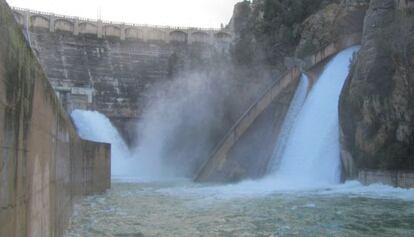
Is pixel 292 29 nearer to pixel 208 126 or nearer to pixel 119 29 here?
pixel 208 126

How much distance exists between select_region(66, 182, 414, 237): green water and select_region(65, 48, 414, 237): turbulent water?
0.9 inches

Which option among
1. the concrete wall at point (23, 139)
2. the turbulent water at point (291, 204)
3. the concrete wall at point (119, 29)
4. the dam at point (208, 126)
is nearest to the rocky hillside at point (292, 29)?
the dam at point (208, 126)

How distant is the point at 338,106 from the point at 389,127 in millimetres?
4125

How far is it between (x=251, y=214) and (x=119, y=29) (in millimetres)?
48451

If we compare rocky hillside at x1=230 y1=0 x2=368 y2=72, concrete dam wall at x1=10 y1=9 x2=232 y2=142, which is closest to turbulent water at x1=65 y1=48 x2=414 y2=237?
rocky hillside at x1=230 y1=0 x2=368 y2=72

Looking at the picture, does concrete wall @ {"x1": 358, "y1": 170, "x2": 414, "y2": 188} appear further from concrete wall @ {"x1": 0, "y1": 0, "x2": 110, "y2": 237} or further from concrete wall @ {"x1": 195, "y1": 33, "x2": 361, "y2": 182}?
concrete wall @ {"x1": 0, "y1": 0, "x2": 110, "y2": 237}

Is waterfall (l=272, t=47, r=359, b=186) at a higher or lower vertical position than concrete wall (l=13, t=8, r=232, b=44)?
lower

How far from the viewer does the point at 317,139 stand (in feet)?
91.5

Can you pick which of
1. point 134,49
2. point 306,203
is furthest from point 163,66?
point 306,203

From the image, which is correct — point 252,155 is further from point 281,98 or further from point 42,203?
point 42,203

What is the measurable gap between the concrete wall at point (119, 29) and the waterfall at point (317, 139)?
3026 cm

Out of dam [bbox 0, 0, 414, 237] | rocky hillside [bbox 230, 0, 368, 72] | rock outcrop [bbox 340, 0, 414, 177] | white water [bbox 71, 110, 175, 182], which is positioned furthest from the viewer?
white water [bbox 71, 110, 175, 182]

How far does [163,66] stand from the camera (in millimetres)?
55906

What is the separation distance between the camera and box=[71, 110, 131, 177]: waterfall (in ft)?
135
